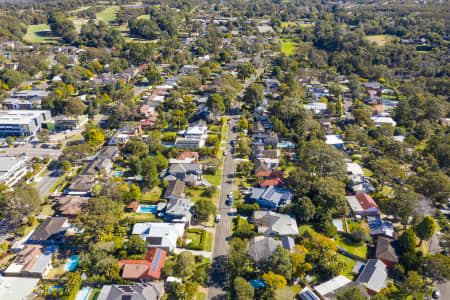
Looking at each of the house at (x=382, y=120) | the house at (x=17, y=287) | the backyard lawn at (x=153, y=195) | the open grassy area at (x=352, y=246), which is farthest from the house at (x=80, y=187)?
the house at (x=382, y=120)

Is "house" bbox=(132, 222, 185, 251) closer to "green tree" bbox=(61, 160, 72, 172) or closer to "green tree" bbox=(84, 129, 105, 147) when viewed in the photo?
"green tree" bbox=(61, 160, 72, 172)

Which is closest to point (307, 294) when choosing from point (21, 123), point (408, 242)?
point (408, 242)

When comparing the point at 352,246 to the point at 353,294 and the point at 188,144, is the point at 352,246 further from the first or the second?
the point at 188,144

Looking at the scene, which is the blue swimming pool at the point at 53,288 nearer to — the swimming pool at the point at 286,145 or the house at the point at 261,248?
the house at the point at 261,248

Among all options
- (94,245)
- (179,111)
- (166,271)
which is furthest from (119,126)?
(166,271)

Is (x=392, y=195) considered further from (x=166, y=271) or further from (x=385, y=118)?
(x=166, y=271)

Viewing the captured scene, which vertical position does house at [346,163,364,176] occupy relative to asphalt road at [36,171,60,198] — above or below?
below

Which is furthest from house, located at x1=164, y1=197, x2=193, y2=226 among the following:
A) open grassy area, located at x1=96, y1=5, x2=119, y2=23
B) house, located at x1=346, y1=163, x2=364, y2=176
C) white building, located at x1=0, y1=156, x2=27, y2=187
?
open grassy area, located at x1=96, y1=5, x2=119, y2=23
